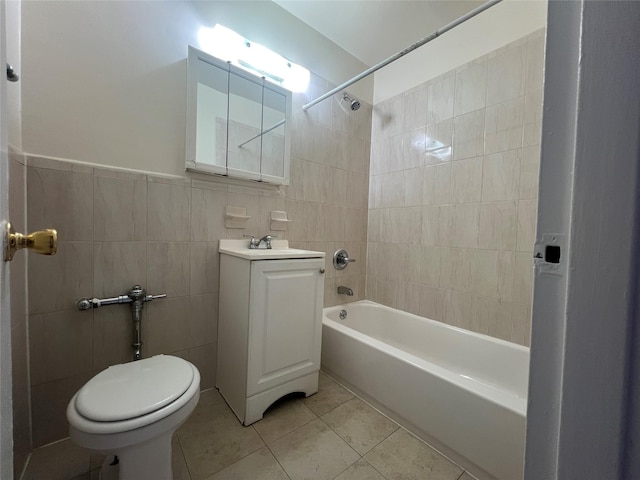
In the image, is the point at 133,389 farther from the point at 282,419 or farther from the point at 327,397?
the point at 327,397

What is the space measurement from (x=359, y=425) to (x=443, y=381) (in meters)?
0.52

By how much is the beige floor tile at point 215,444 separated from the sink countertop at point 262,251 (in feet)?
2.84

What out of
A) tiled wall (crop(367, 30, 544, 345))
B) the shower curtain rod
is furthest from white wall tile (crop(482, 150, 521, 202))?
the shower curtain rod

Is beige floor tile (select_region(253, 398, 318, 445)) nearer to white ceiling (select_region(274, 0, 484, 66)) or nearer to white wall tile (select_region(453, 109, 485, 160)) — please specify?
white wall tile (select_region(453, 109, 485, 160))

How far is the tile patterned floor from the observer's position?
1.05 m

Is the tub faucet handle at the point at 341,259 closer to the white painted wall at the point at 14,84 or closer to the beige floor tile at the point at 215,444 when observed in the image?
the beige floor tile at the point at 215,444

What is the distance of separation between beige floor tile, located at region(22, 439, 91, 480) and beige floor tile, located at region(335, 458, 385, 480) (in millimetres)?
1062

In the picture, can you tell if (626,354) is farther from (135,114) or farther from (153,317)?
(135,114)

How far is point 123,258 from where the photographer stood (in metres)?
1.28

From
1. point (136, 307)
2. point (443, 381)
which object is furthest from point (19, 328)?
point (443, 381)

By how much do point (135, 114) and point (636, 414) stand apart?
180 cm

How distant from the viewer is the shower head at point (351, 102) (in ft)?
6.88

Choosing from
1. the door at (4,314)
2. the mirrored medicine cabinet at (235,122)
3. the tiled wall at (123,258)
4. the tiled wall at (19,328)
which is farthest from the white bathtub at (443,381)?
the tiled wall at (19,328)

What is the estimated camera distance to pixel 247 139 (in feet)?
5.56
